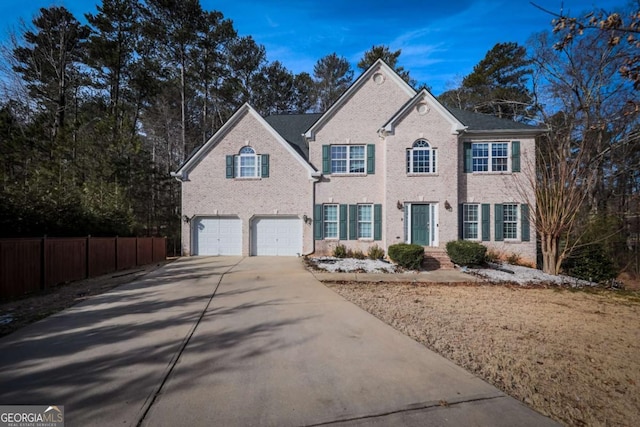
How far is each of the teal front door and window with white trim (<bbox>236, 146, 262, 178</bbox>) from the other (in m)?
8.12

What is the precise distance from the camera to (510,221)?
1476 centimetres

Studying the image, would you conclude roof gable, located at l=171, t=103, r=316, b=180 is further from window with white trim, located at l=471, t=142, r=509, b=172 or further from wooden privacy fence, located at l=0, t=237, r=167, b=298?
window with white trim, located at l=471, t=142, r=509, b=172

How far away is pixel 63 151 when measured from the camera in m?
16.7

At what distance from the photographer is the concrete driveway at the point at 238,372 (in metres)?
2.76

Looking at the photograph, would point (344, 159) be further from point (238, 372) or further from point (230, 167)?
point (238, 372)

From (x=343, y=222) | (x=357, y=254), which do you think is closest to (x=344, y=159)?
(x=343, y=222)

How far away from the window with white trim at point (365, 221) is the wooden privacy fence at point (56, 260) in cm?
1005

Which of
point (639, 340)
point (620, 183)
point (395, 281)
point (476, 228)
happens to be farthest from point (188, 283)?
point (620, 183)

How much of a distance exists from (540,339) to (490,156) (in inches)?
475

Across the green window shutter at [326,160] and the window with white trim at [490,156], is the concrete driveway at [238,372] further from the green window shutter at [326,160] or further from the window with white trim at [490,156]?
the window with white trim at [490,156]

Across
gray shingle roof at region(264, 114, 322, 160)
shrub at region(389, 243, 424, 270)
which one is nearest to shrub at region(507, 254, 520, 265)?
shrub at region(389, 243, 424, 270)

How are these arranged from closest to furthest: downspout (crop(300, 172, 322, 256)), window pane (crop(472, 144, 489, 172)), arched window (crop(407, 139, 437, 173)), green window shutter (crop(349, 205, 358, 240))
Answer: arched window (crop(407, 139, 437, 173)) → window pane (crop(472, 144, 489, 172)) → green window shutter (crop(349, 205, 358, 240)) → downspout (crop(300, 172, 322, 256))

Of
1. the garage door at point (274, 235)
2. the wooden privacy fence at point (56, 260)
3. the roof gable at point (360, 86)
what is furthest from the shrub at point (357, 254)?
the wooden privacy fence at point (56, 260)

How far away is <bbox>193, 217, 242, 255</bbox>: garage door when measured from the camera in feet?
52.7
